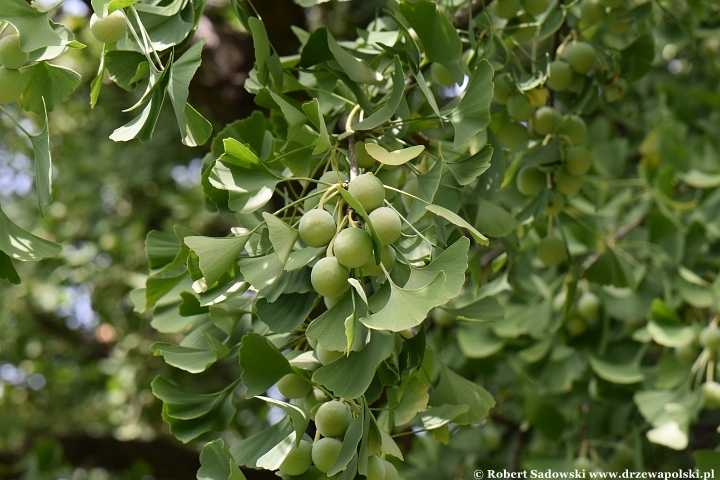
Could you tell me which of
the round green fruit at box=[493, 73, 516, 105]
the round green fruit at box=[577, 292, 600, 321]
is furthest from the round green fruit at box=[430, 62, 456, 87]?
the round green fruit at box=[577, 292, 600, 321]

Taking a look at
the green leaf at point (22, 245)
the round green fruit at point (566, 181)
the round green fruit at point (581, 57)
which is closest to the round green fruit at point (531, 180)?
the round green fruit at point (566, 181)

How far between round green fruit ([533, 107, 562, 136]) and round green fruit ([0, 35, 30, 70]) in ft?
1.93

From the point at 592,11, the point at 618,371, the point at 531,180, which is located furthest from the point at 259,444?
the point at 618,371

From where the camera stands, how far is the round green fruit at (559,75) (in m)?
0.91

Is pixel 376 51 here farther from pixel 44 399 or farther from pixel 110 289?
pixel 44 399

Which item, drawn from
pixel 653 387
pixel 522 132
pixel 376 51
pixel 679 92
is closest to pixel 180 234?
pixel 376 51

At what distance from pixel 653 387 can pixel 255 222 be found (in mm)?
935

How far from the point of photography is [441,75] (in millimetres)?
819

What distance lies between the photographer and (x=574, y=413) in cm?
141

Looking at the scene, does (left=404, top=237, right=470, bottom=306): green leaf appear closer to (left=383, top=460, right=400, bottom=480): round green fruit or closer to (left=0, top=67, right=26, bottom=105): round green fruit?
(left=383, top=460, right=400, bottom=480): round green fruit

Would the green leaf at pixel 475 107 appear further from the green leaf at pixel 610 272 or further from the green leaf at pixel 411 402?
the green leaf at pixel 610 272

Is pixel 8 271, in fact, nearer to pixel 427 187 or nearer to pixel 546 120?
pixel 427 187

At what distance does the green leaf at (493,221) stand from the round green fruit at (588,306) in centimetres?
63

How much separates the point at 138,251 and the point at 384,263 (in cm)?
202
